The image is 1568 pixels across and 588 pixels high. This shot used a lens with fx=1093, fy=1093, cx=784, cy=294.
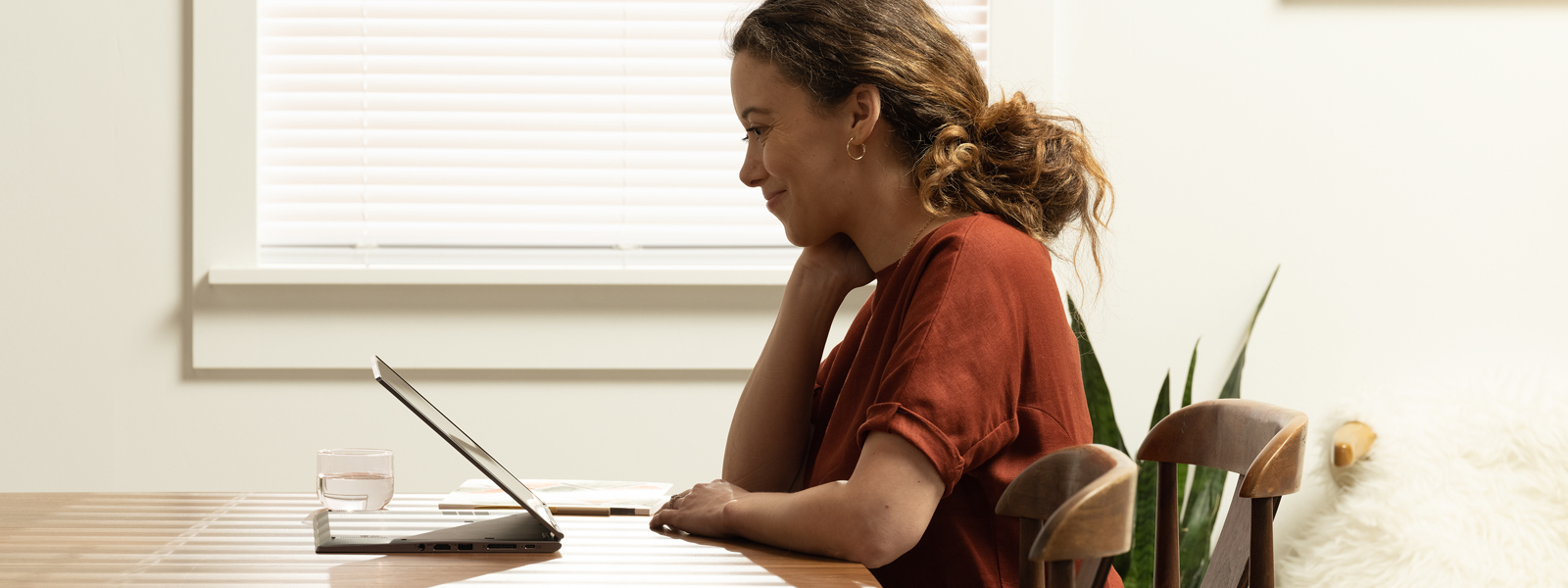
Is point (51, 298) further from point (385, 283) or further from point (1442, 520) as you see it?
point (1442, 520)

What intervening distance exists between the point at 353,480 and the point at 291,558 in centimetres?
24

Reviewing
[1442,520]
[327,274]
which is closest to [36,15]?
[327,274]

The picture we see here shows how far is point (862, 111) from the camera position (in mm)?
1194

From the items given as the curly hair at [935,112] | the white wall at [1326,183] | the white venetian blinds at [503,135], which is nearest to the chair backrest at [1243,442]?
the curly hair at [935,112]

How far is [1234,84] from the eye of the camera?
87.0 inches

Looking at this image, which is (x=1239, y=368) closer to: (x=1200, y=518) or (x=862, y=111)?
(x=1200, y=518)

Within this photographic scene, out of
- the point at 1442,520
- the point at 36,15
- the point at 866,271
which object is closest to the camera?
the point at 866,271

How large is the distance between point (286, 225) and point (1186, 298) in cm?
183

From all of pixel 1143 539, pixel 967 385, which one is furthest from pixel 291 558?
pixel 1143 539

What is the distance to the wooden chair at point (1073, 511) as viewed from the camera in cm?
69

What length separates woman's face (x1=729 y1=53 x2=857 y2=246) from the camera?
1220 mm

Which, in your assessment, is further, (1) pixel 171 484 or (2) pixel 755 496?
(1) pixel 171 484

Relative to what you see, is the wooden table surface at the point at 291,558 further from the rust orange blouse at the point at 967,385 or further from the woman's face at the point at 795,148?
the woman's face at the point at 795,148

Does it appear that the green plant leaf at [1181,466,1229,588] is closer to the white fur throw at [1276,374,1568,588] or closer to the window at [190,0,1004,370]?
the white fur throw at [1276,374,1568,588]
